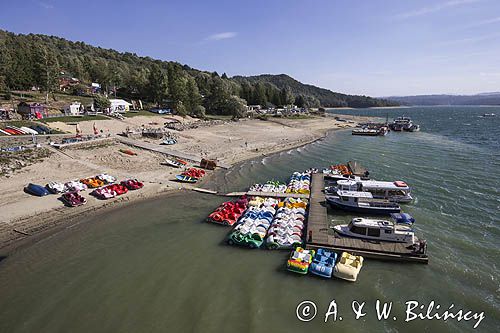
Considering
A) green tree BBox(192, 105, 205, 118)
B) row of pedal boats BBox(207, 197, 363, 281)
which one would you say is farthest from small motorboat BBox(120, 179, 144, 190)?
green tree BBox(192, 105, 205, 118)

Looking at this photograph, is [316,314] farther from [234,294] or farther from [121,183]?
[121,183]

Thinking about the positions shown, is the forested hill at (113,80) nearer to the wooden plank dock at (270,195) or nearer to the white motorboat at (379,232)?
the wooden plank dock at (270,195)

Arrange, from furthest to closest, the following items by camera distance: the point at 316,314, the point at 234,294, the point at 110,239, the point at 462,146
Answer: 1. the point at 462,146
2. the point at 110,239
3. the point at 234,294
4. the point at 316,314

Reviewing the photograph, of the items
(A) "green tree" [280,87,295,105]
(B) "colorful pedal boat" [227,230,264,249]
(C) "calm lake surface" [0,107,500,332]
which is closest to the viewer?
(C) "calm lake surface" [0,107,500,332]

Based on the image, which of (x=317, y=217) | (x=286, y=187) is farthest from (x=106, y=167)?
(x=317, y=217)

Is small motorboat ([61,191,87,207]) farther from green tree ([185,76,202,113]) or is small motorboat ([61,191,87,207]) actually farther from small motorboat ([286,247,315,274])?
green tree ([185,76,202,113])

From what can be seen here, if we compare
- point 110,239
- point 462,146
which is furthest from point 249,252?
point 462,146
